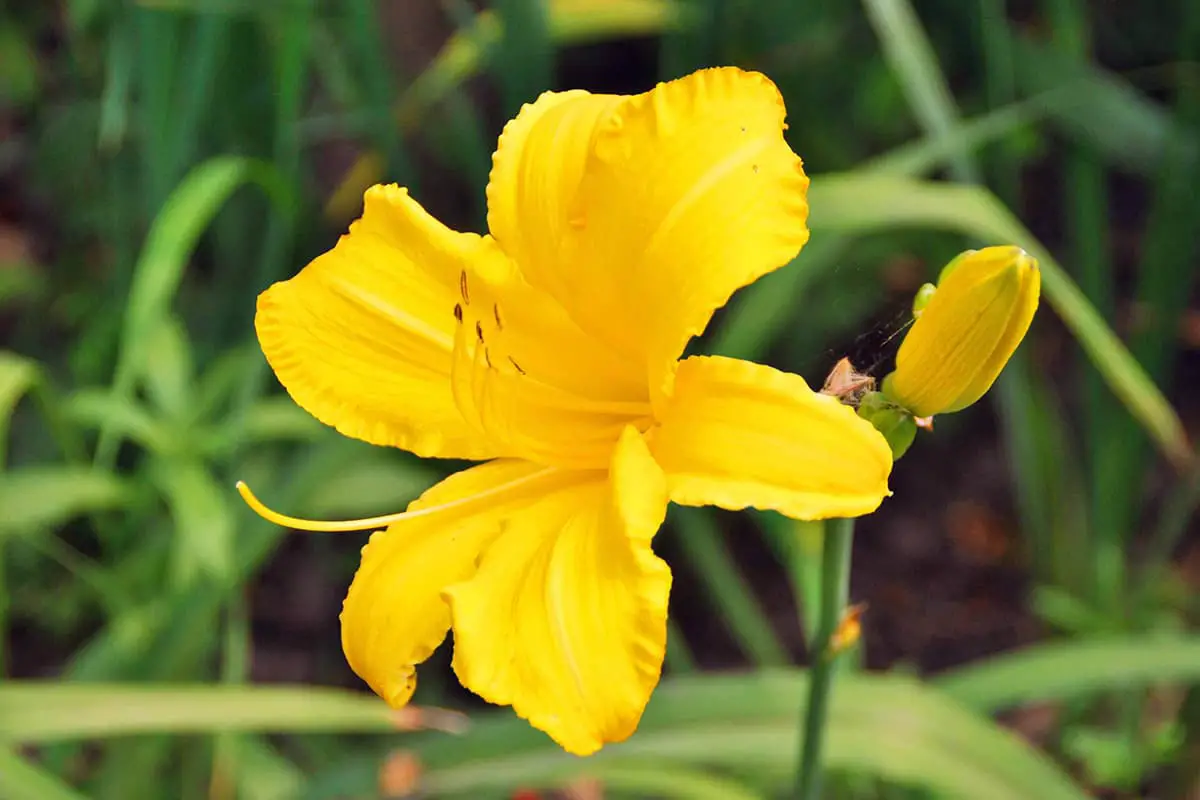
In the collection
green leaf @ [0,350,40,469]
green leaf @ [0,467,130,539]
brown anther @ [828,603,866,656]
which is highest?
green leaf @ [0,350,40,469]

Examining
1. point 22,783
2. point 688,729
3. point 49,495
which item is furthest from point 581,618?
point 49,495

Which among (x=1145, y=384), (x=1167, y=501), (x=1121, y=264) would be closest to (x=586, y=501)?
Result: (x=1145, y=384)

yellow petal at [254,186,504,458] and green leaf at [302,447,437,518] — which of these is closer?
yellow petal at [254,186,504,458]

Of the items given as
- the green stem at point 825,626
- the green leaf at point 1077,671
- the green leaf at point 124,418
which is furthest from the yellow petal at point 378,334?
the green leaf at point 1077,671

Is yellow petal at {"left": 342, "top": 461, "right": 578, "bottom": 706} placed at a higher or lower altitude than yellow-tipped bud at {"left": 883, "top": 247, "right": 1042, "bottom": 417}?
lower

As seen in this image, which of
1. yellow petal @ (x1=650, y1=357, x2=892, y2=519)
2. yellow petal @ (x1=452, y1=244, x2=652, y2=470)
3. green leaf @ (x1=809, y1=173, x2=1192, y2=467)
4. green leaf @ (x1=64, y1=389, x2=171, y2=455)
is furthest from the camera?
green leaf @ (x1=64, y1=389, x2=171, y2=455)

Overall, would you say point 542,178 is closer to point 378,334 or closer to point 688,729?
point 378,334

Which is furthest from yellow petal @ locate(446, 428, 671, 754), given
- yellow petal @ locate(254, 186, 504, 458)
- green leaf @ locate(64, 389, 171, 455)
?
green leaf @ locate(64, 389, 171, 455)

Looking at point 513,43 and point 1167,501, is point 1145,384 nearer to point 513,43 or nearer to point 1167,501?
point 1167,501

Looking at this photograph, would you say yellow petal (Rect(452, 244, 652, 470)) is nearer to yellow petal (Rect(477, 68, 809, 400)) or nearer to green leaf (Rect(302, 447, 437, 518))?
yellow petal (Rect(477, 68, 809, 400))
